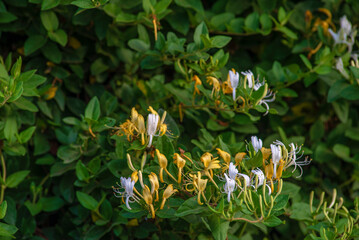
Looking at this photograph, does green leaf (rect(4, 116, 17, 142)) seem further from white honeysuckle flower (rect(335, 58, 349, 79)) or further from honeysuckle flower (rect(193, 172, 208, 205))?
white honeysuckle flower (rect(335, 58, 349, 79))

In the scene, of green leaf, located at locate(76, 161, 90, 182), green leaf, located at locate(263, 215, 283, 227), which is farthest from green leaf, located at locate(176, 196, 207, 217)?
green leaf, located at locate(76, 161, 90, 182)

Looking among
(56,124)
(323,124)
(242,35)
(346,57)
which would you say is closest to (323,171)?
(323,124)

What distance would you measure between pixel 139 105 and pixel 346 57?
70cm

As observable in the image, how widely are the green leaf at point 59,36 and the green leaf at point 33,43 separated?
0.05 metres

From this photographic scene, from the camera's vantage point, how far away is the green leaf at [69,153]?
1395mm

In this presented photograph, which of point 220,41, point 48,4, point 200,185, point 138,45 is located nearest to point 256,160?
point 200,185

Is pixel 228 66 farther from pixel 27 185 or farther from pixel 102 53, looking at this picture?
pixel 27 185

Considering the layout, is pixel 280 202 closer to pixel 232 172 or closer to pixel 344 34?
pixel 232 172

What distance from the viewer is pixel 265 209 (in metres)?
1.03

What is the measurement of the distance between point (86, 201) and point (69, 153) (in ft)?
0.51

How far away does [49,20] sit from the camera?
150cm

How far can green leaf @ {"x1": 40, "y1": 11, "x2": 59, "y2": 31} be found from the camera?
1489 mm

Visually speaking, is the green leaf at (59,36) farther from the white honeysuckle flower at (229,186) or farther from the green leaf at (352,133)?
the green leaf at (352,133)

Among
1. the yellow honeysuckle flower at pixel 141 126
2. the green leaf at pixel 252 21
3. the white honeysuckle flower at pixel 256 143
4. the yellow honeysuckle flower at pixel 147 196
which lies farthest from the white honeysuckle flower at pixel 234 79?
the green leaf at pixel 252 21
